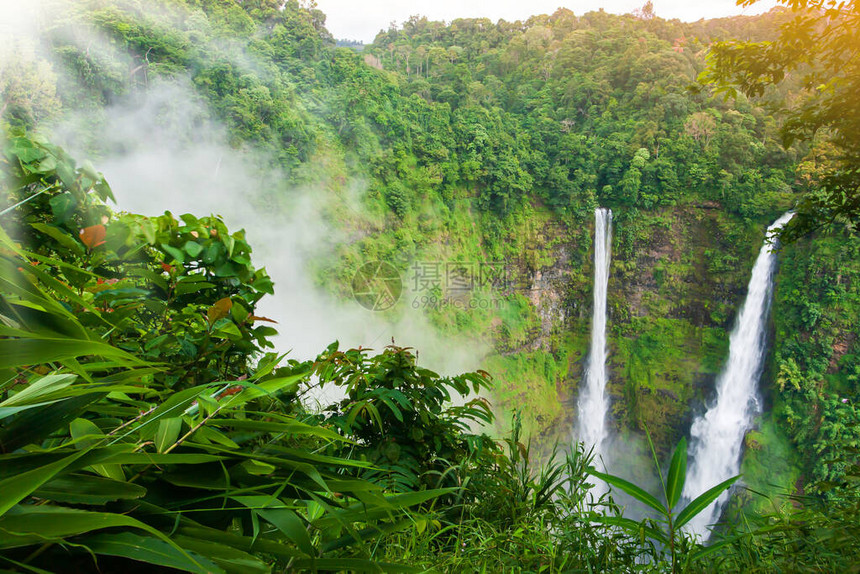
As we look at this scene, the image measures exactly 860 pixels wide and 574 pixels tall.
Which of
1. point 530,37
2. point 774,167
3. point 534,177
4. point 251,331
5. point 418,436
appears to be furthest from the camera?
point 530,37

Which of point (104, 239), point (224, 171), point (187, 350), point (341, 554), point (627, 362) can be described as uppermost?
point (224, 171)

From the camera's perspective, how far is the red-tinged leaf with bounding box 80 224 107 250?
27.7 inches

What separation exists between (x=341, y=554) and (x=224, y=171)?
40.3ft

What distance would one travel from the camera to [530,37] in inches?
663

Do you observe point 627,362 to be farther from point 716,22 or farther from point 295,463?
point 295,463

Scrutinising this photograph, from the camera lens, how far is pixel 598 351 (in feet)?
45.6

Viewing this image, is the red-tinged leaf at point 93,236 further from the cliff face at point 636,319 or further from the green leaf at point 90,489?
the cliff face at point 636,319

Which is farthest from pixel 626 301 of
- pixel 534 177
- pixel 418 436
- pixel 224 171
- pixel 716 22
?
pixel 418 436

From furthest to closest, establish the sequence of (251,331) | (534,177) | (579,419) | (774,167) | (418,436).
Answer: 1. (534,177)
2. (579,419)
3. (774,167)
4. (418,436)
5. (251,331)

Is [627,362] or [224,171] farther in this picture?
[627,362]

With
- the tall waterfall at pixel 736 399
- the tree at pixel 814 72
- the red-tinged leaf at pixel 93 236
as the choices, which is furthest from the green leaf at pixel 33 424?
the tall waterfall at pixel 736 399

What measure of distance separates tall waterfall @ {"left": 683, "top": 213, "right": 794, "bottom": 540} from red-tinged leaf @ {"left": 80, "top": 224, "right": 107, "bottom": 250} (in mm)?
13327

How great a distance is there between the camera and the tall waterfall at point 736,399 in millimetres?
10836

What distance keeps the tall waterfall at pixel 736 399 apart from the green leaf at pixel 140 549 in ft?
43.9
